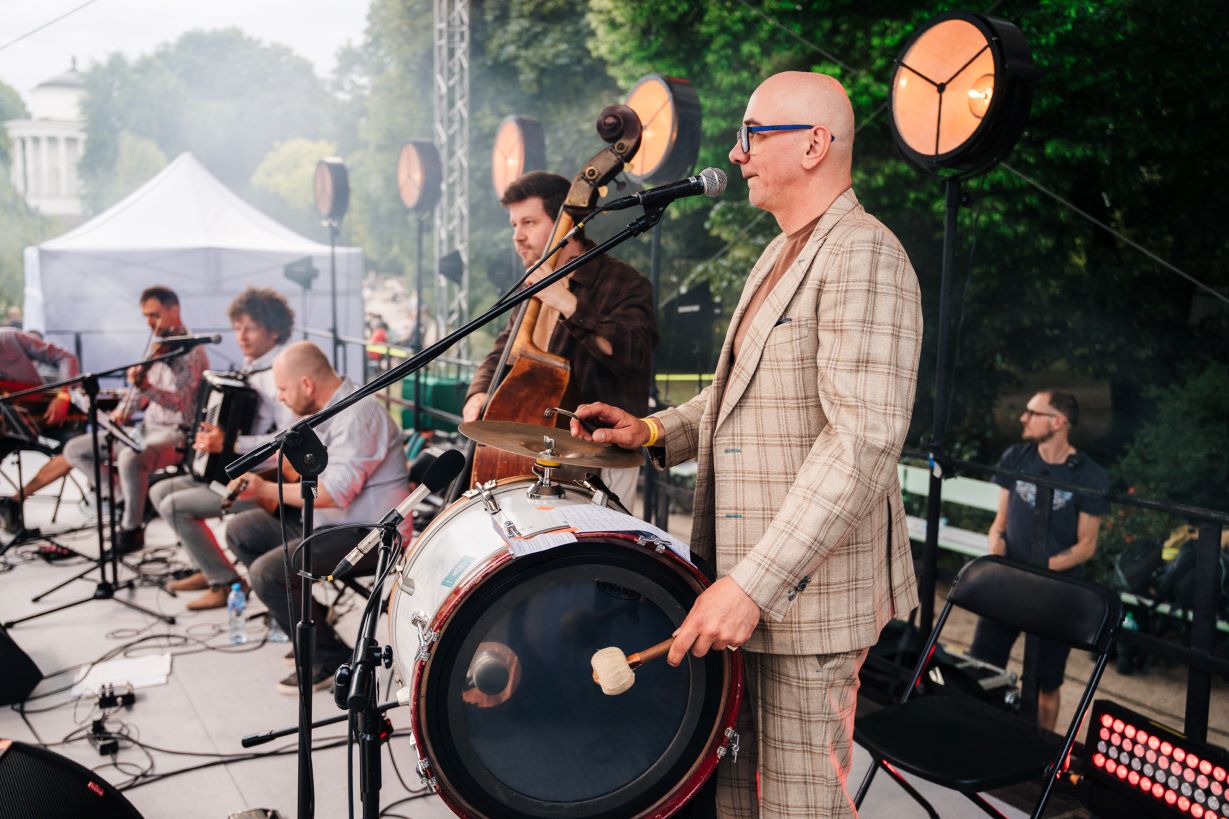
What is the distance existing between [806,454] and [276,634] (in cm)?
325

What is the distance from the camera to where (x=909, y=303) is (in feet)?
4.74

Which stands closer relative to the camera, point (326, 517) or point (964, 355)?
point (326, 517)

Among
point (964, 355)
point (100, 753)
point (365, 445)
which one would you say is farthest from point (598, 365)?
point (964, 355)

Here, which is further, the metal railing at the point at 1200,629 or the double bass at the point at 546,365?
the metal railing at the point at 1200,629

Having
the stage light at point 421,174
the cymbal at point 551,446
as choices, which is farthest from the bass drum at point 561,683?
the stage light at point 421,174

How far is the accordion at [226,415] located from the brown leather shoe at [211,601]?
724 mm

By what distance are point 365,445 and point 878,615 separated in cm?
232

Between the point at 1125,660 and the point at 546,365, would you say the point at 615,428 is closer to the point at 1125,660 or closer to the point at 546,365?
the point at 546,365

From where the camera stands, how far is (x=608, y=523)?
1590 millimetres

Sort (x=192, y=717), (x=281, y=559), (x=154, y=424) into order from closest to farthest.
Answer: (x=192, y=717) → (x=281, y=559) → (x=154, y=424)

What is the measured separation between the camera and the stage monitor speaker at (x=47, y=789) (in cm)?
176

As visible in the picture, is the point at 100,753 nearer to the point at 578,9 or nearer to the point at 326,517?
the point at 326,517

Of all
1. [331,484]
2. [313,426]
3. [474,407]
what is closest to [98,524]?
[331,484]

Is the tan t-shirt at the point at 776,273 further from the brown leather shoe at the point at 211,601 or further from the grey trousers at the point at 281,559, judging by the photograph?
the brown leather shoe at the point at 211,601
